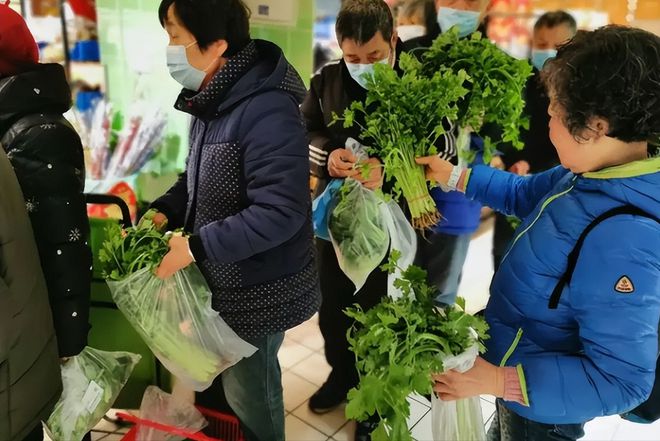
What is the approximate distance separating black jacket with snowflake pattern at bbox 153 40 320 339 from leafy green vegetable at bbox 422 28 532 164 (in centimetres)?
57

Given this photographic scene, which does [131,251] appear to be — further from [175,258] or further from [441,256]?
[441,256]

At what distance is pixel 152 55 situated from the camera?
2.96m

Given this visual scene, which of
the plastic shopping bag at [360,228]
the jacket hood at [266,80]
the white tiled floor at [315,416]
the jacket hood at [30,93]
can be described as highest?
the jacket hood at [266,80]

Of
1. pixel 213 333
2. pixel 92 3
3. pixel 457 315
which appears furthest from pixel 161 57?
pixel 457 315

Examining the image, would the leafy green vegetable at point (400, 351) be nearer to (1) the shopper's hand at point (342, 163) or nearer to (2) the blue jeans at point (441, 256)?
(1) the shopper's hand at point (342, 163)

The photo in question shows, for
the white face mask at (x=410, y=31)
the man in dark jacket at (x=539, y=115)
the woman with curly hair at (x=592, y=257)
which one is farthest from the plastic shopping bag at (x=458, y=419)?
the white face mask at (x=410, y=31)

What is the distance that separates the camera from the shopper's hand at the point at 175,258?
1.52 meters

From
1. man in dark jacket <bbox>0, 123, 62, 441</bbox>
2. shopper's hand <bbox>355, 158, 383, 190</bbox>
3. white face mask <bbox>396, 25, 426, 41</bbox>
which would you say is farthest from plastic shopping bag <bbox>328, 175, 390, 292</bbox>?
white face mask <bbox>396, 25, 426, 41</bbox>

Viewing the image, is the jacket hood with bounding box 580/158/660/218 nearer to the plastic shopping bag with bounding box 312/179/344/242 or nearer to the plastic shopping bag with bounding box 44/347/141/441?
the plastic shopping bag with bounding box 312/179/344/242

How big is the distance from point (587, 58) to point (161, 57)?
2.39m

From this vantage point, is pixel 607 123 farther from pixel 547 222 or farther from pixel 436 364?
pixel 436 364

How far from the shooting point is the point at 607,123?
105 cm

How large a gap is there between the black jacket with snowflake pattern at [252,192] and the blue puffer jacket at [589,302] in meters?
0.61

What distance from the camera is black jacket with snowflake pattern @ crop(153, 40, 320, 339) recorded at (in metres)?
1.45
